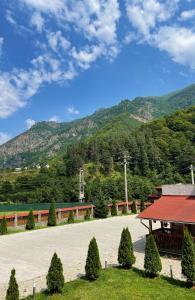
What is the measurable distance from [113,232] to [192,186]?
8.76 meters

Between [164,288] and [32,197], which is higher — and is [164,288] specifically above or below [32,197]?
below

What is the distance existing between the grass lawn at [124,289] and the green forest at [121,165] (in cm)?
6254

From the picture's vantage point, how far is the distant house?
1580 cm

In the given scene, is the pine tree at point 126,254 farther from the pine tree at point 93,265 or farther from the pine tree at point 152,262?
the pine tree at point 93,265

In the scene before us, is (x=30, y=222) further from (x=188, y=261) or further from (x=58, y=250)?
(x=188, y=261)

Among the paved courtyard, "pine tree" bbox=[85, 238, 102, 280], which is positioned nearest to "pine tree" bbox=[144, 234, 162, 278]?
the paved courtyard

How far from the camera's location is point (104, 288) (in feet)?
37.3

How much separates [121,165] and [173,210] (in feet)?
260

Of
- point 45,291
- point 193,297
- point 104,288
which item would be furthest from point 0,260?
point 193,297

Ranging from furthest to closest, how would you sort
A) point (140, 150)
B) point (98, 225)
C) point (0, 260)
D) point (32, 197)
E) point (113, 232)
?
point (140, 150) → point (32, 197) → point (98, 225) → point (113, 232) → point (0, 260)

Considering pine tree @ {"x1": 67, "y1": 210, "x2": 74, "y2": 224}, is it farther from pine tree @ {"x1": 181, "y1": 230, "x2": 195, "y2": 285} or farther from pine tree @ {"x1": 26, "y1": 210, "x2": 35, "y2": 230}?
pine tree @ {"x1": 181, "y1": 230, "x2": 195, "y2": 285}

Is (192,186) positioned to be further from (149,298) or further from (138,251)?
(149,298)

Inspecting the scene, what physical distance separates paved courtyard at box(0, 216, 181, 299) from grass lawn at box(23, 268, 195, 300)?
1103 millimetres

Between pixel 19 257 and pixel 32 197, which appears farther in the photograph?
pixel 32 197
